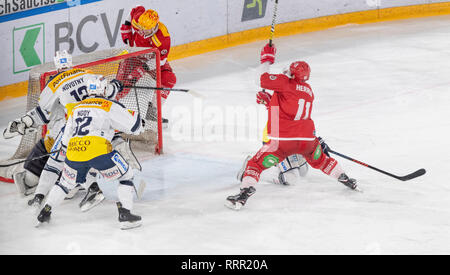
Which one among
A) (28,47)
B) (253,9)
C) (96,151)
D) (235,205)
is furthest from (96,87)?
(253,9)

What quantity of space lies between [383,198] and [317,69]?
3.78 metres

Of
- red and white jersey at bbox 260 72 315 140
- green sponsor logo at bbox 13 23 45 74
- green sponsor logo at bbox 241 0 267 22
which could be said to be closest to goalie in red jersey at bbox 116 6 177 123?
green sponsor logo at bbox 13 23 45 74

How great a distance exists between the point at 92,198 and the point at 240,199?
1.03 meters

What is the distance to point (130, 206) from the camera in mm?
5133

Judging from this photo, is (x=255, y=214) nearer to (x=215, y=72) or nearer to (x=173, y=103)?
(x=173, y=103)

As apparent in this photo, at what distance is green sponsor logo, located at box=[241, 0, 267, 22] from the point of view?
1018 centimetres

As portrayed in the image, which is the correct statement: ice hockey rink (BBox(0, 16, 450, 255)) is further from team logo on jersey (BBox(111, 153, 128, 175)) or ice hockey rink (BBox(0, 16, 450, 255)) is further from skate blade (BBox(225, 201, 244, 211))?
team logo on jersey (BBox(111, 153, 128, 175))

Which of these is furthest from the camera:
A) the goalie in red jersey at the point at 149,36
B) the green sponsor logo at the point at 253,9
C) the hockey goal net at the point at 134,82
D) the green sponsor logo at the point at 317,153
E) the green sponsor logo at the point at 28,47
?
the green sponsor logo at the point at 253,9

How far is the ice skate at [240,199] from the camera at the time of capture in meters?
5.42

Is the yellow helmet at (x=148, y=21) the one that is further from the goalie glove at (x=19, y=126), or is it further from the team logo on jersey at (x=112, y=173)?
the team logo on jersey at (x=112, y=173)

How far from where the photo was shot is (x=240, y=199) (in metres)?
5.43

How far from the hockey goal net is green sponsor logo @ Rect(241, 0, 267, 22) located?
3546 mm

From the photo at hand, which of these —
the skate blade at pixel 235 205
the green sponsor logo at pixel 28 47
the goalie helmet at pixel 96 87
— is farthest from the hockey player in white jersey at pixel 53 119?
the green sponsor logo at pixel 28 47

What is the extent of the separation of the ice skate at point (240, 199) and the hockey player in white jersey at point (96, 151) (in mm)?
662
